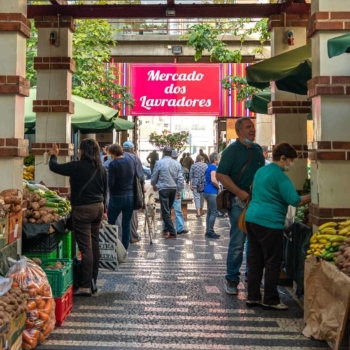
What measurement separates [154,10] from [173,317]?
234 inches

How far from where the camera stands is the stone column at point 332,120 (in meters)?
5.89

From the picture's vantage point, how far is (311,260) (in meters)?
5.39

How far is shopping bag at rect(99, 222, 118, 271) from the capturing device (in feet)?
25.0

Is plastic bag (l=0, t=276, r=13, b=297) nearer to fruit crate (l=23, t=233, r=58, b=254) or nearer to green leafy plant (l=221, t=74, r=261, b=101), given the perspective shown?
fruit crate (l=23, t=233, r=58, b=254)

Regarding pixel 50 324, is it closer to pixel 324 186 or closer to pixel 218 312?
pixel 218 312

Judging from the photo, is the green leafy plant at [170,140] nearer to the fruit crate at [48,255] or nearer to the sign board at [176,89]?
the sign board at [176,89]

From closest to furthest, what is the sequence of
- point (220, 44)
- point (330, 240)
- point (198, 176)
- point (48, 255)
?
point (330, 240) < point (48, 255) < point (220, 44) < point (198, 176)

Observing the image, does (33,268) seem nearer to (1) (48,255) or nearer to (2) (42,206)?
(1) (48,255)

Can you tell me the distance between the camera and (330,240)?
537 centimetres

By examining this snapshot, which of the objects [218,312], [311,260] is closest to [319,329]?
[311,260]

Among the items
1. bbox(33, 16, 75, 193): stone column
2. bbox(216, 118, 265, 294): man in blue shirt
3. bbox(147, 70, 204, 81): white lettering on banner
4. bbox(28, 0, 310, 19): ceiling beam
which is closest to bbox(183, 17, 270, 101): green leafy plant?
bbox(28, 0, 310, 19): ceiling beam

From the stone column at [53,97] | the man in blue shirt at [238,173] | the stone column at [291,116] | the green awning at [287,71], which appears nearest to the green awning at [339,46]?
the green awning at [287,71]

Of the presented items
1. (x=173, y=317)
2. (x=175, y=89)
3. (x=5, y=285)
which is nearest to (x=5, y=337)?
(x=5, y=285)

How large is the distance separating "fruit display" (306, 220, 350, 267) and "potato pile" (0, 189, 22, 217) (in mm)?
3016
